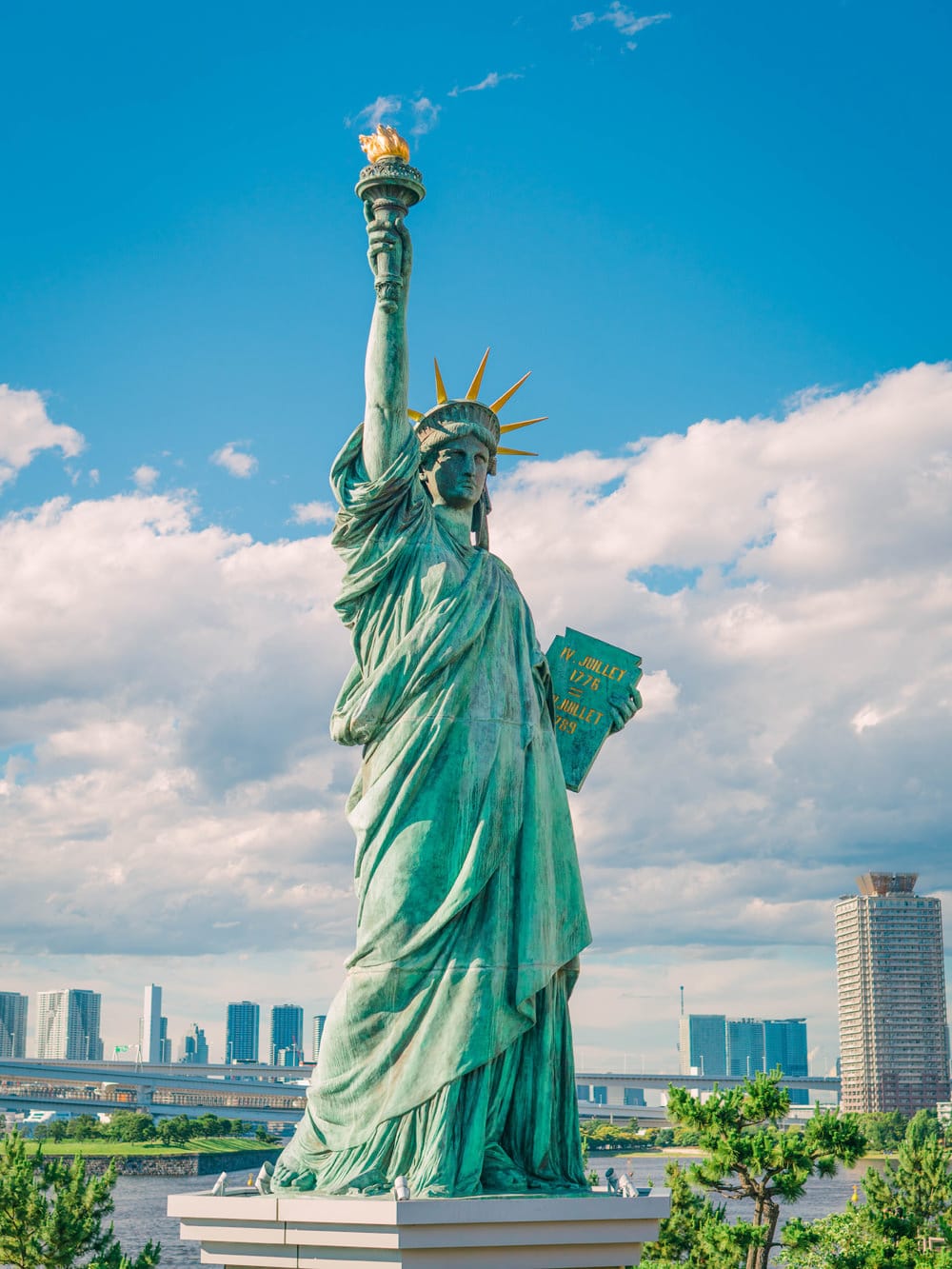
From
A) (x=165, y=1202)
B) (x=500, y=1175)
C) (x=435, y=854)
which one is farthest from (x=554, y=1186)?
(x=165, y=1202)

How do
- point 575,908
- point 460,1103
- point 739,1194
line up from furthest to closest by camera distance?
point 739,1194 → point 575,908 → point 460,1103

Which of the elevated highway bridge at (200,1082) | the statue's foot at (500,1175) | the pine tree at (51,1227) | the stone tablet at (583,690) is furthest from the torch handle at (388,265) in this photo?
the elevated highway bridge at (200,1082)

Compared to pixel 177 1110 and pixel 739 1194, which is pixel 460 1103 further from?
pixel 177 1110

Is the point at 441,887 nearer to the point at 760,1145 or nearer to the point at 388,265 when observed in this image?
the point at 388,265

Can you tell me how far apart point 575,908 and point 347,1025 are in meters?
1.91

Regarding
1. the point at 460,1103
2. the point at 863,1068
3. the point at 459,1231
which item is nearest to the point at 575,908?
the point at 460,1103

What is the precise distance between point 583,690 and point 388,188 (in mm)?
4217

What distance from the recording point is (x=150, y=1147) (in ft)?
281

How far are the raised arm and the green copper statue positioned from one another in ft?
0.05

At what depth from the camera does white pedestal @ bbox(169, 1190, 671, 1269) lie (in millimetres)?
9508

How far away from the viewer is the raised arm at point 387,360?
1168cm

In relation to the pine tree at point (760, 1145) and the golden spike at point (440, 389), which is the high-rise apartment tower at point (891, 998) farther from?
the golden spike at point (440, 389)

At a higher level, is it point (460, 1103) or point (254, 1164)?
point (460, 1103)

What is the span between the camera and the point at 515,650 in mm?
11977
